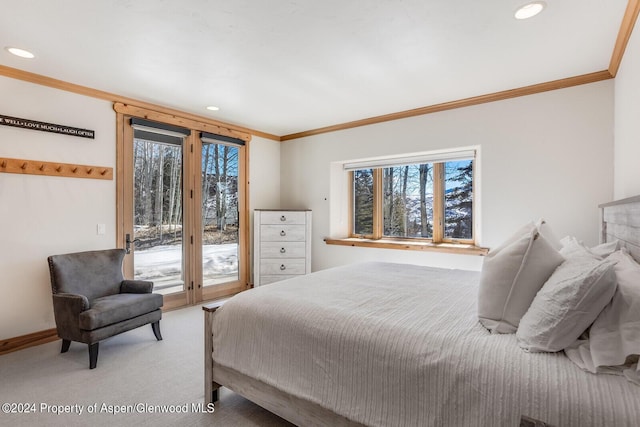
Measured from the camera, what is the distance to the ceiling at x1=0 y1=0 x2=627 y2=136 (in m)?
2.02

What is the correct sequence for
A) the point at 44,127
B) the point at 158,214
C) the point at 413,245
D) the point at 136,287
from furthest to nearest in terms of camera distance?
1. the point at 413,245
2. the point at 158,214
3. the point at 136,287
4. the point at 44,127

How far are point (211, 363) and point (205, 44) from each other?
88.8 inches

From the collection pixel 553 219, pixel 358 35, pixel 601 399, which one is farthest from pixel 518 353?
pixel 553 219

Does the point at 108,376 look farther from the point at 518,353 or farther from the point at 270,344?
the point at 518,353

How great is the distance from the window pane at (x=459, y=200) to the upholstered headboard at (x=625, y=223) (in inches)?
58.3

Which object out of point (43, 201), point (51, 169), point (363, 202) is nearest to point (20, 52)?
point (51, 169)

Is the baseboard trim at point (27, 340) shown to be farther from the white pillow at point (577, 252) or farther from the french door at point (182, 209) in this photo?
the white pillow at point (577, 252)

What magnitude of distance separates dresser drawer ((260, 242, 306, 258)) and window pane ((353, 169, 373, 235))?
94 cm

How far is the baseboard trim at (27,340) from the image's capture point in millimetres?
2820

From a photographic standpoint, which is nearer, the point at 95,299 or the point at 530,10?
the point at 530,10

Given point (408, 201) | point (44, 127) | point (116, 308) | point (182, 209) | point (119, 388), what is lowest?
point (119, 388)

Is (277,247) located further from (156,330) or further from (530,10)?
(530,10)

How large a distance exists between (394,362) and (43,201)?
137 inches

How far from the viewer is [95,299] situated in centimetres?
293
